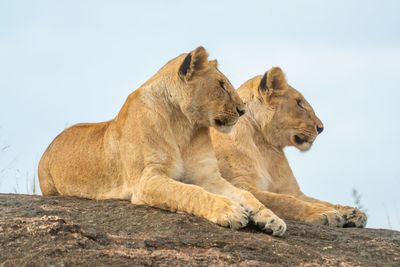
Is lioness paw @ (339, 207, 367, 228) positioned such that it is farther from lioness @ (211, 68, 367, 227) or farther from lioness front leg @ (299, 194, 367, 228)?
lioness @ (211, 68, 367, 227)

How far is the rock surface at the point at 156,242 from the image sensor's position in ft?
10.5

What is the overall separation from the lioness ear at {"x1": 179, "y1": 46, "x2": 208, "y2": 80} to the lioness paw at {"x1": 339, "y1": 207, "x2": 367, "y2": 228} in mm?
1852

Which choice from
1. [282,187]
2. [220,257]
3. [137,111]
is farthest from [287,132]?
[220,257]

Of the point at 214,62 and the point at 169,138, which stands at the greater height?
the point at 214,62

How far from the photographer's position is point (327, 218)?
5148mm

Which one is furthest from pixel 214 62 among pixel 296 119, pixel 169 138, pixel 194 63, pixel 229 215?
pixel 229 215

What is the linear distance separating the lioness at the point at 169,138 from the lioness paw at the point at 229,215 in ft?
0.99

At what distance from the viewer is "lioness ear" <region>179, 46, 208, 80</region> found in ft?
16.0

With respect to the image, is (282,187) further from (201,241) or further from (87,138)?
(201,241)

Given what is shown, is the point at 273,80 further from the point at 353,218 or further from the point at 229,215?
the point at 229,215

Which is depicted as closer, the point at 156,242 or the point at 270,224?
the point at 156,242

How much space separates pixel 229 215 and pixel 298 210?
1524 mm

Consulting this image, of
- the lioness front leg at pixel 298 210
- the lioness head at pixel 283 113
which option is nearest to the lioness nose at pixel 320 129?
the lioness head at pixel 283 113

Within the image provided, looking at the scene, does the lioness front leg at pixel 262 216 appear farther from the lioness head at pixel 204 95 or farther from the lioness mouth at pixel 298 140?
the lioness mouth at pixel 298 140
